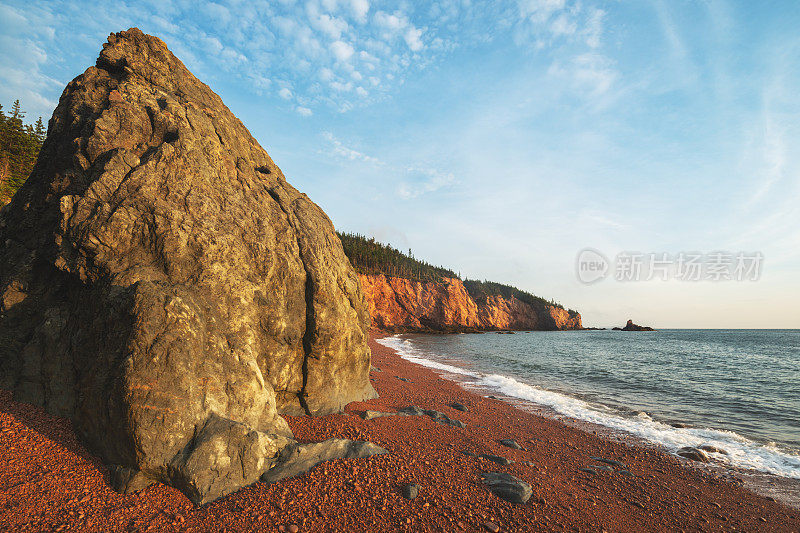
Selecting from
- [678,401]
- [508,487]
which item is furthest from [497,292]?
[508,487]

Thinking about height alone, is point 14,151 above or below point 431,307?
above

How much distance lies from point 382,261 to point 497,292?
68662 mm

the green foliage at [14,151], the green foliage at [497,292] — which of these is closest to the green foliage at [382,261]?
the green foliage at [497,292]

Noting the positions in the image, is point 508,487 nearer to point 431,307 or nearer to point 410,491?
point 410,491

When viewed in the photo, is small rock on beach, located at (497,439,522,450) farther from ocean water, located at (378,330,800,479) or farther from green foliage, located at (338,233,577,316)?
green foliage, located at (338,233,577,316)

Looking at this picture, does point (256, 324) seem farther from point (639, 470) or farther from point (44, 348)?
point (639, 470)

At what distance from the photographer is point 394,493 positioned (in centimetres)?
641

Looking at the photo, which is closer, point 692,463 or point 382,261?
point 692,463

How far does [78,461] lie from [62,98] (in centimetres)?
1076

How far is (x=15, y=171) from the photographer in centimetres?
3681

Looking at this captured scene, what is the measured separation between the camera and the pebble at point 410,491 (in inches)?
250

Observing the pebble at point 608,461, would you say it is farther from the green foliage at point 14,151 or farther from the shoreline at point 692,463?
the green foliage at point 14,151

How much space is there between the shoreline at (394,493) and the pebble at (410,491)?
0.12 meters

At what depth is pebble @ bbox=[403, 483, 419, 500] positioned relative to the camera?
6353 millimetres
